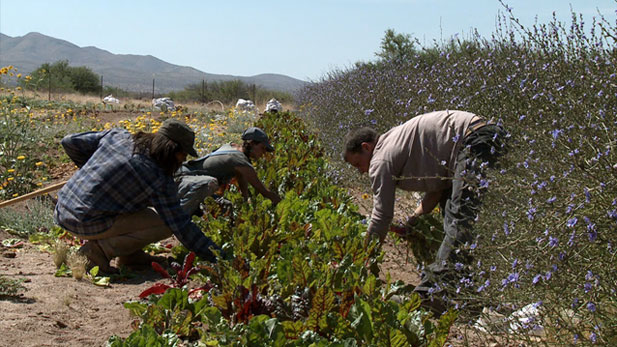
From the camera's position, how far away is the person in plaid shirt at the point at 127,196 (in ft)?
14.5

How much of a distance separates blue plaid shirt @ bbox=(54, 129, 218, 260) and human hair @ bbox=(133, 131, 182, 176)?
0.04 meters

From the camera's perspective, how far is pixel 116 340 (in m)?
2.73

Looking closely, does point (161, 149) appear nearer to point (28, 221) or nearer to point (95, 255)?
point (95, 255)

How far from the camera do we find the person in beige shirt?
414 centimetres

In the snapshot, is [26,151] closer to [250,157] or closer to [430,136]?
[250,157]

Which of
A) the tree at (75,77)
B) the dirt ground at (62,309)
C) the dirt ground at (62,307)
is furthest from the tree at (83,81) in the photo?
the dirt ground at (62,309)

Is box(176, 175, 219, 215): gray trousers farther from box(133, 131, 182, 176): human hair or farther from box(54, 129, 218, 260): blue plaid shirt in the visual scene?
box(133, 131, 182, 176): human hair

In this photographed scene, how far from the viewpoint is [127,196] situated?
466 centimetres

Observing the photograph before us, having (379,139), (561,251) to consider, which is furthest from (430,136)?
(561,251)

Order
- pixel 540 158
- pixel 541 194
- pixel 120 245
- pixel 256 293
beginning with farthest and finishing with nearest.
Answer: pixel 120 245, pixel 540 158, pixel 256 293, pixel 541 194

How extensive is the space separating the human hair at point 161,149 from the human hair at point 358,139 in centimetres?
118

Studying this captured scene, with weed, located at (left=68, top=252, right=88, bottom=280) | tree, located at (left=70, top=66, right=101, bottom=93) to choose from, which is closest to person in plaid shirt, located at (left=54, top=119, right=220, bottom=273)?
weed, located at (left=68, top=252, right=88, bottom=280)

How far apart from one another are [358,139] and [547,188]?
183 centimetres

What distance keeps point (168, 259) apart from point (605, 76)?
3392 millimetres
